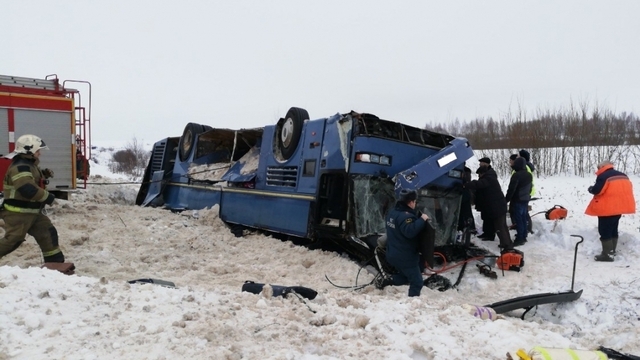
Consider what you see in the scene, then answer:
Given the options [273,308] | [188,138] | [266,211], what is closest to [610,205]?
[266,211]

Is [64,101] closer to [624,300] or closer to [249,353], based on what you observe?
[249,353]

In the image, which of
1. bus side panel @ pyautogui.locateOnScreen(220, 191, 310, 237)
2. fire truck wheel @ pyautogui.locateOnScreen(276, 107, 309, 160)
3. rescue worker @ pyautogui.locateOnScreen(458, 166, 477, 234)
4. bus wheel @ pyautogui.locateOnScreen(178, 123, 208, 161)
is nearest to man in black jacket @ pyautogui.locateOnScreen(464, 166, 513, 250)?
rescue worker @ pyautogui.locateOnScreen(458, 166, 477, 234)

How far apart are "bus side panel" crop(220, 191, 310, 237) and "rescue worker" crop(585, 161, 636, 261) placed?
4378 millimetres

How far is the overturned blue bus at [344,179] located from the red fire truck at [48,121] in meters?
3.75

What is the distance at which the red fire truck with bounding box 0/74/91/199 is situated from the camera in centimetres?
977

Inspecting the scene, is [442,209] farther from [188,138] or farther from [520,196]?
[188,138]

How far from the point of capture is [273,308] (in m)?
4.01

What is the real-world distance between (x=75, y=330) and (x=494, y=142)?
1779 centimetres

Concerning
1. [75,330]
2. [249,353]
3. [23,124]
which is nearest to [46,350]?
[75,330]

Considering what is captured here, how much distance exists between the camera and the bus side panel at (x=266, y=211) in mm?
7664

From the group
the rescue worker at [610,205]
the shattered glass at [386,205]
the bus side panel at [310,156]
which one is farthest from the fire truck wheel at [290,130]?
the rescue worker at [610,205]

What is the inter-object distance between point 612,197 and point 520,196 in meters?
1.32

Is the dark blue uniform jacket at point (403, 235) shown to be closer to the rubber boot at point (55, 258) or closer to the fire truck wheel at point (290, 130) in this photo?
the fire truck wheel at point (290, 130)

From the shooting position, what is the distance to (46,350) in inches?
117
